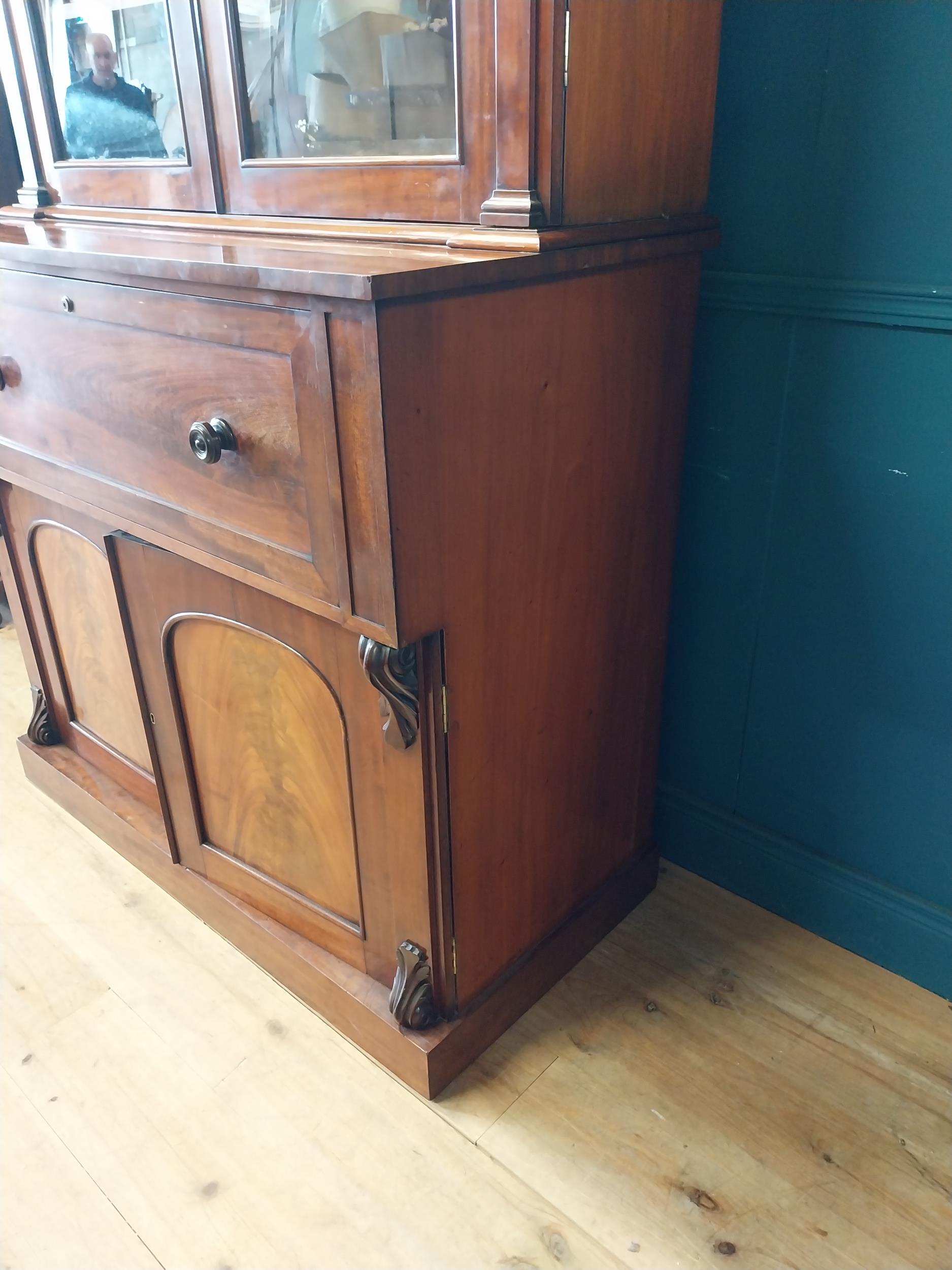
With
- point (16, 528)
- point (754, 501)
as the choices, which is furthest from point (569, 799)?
point (16, 528)

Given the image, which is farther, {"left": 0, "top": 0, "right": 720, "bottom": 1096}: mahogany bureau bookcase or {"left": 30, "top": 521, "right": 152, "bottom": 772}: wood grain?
{"left": 30, "top": 521, "right": 152, "bottom": 772}: wood grain

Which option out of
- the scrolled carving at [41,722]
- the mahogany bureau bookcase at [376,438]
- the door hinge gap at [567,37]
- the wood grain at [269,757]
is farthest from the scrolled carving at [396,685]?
the scrolled carving at [41,722]

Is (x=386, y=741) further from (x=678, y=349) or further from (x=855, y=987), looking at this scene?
(x=855, y=987)

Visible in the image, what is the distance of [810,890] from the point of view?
1.35 meters

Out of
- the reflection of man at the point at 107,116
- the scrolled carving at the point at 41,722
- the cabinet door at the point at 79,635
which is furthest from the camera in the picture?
the scrolled carving at the point at 41,722

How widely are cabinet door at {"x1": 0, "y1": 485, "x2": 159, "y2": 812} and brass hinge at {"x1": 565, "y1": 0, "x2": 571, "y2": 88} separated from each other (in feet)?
2.74

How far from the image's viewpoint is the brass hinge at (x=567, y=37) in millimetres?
791

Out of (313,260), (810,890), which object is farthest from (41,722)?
(810,890)

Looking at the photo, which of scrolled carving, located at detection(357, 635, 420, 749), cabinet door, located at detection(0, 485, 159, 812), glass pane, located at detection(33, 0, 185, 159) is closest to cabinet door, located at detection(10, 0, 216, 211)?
glass pane, located at detection(33, 0, 185, 159)

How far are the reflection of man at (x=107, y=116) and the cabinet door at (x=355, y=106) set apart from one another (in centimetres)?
17

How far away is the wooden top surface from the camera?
2.40ft

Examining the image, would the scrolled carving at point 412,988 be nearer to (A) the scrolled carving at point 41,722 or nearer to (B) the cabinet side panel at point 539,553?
(B) the cabinet side panel at point 539,553

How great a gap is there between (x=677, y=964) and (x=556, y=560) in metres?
0.66

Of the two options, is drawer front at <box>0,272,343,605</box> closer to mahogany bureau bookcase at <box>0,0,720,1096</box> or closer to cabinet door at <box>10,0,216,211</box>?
mahogany bureau bookcase at <box>0,0,720,1096</box>
